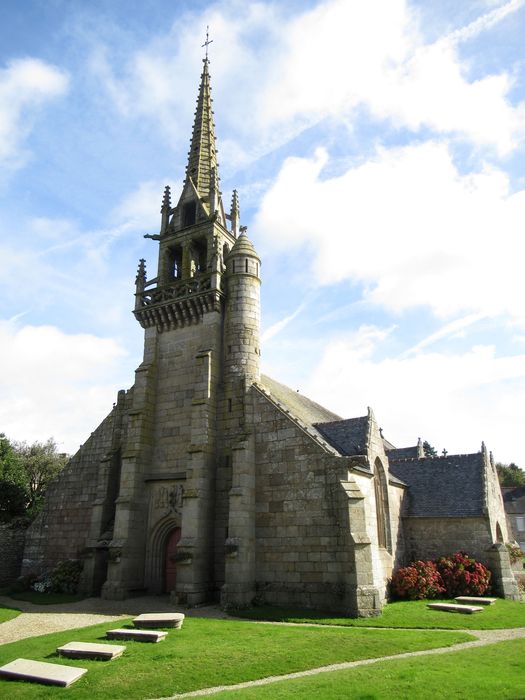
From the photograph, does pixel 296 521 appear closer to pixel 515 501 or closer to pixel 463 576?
pixel 463 576

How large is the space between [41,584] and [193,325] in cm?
1362

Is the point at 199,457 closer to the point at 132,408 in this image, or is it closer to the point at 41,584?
the point at 132,408

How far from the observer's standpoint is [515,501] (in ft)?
189

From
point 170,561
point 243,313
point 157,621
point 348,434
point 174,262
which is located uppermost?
point 174,262

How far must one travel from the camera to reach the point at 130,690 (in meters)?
9.21

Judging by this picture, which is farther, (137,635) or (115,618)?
(115,618)

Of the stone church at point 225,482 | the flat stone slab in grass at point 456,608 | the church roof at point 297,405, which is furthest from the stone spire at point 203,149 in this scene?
the flat stone slab in grass at point 456,608

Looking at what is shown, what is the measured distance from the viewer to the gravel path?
10.1 meters

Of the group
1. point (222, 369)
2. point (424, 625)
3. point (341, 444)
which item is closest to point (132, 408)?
point (222, 369)

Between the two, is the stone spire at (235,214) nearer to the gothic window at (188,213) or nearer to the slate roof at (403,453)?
the gothic window at (188,213)

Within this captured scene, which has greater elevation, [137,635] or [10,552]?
[10,552]

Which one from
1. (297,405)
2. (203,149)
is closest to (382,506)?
(297,405)

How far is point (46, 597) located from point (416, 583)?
15.4 meters

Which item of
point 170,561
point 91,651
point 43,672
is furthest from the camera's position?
point 170,561
